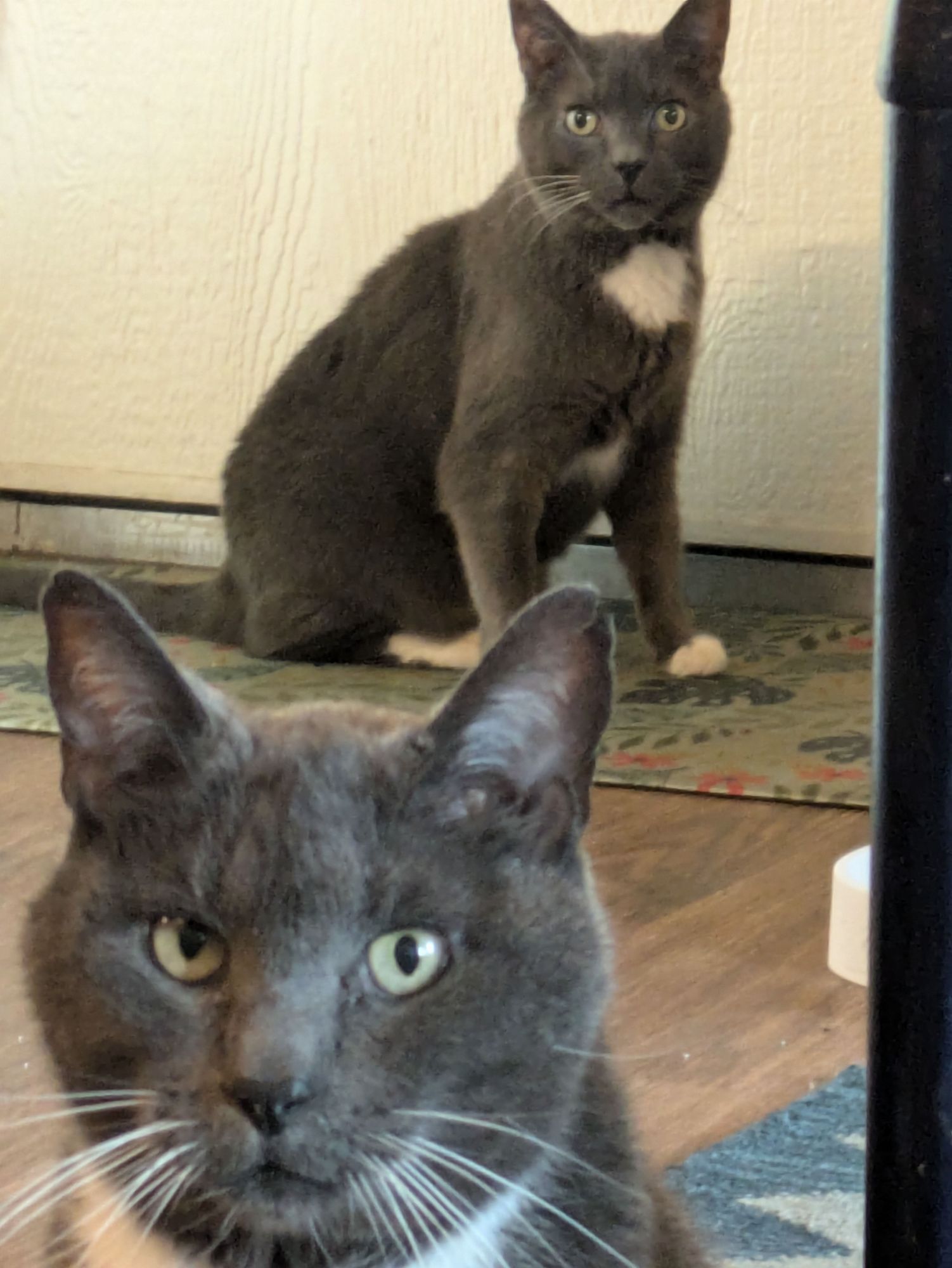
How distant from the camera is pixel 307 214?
264 centimetres

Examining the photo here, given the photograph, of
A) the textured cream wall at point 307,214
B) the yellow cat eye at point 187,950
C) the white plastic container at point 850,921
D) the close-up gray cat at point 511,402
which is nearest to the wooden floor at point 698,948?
the white plastic container at point 850,921

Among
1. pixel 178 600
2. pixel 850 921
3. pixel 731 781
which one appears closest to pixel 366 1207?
pixel 850 921

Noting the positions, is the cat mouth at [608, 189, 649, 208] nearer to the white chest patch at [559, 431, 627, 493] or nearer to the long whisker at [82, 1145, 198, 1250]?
the white chest patch at [559, 431, 627, 493]

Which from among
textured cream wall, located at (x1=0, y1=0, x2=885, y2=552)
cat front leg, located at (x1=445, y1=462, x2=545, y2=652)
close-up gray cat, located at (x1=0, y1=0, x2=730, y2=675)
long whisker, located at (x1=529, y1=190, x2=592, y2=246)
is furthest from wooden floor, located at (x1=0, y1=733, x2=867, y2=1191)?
textured cream wall, located at (x1=0, y1=0, x2=885, y2=552)

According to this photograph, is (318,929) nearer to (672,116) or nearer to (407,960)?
(407,960)

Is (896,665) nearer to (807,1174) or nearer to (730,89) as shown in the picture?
(807,1174)

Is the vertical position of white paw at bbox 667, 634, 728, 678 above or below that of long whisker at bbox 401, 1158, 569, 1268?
below

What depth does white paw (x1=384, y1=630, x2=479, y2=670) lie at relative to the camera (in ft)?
7.26

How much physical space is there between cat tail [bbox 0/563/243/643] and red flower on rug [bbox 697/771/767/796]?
2.80ft

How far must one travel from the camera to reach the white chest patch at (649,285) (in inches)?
78.6

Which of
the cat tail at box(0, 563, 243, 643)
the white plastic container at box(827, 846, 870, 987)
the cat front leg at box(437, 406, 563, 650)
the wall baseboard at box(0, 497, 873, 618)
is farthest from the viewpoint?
the wall baseboard at box(0, 497, 873, 618)

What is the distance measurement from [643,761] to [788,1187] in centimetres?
85

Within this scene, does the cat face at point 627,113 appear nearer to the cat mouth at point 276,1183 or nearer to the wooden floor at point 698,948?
the wooden floor at point 698,948

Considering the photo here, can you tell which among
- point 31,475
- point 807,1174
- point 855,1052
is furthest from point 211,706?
point 31,475
